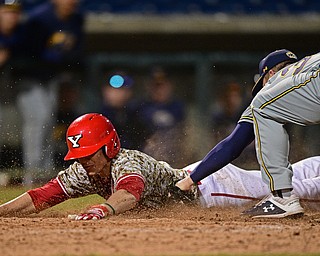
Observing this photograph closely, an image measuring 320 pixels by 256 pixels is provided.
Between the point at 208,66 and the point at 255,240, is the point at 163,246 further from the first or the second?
the point at 208,66

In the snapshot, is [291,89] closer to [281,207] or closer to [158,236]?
[281,207]

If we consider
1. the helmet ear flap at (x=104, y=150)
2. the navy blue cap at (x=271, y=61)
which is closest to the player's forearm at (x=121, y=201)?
the helmet ear flap at (x=104, y=150)

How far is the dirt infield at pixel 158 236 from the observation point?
427 centimetres

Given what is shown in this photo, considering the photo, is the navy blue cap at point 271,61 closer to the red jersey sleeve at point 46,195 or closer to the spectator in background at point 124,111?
the red jersey sleeve at point 46,195

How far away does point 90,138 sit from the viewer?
5.71m

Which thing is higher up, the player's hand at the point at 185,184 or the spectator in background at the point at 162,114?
the player's hand at the point at 185,184

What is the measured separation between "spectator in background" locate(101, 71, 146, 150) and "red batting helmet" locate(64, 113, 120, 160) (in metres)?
3.89

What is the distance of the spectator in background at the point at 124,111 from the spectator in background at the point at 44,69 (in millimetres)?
687

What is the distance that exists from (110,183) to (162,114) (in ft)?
16.5

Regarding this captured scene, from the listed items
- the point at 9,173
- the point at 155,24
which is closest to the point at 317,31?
the point at 155,24

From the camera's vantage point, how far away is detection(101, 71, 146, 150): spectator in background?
10.2 m

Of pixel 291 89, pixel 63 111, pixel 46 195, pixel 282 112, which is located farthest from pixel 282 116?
pixel 63 111

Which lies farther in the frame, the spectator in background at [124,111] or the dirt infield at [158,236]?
the spectator in background at [124,111]

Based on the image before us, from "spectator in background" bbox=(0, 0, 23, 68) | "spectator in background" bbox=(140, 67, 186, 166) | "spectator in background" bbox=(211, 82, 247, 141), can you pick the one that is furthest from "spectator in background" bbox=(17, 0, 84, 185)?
"spectator in background" bbox=(211, 82, 247, 141)
